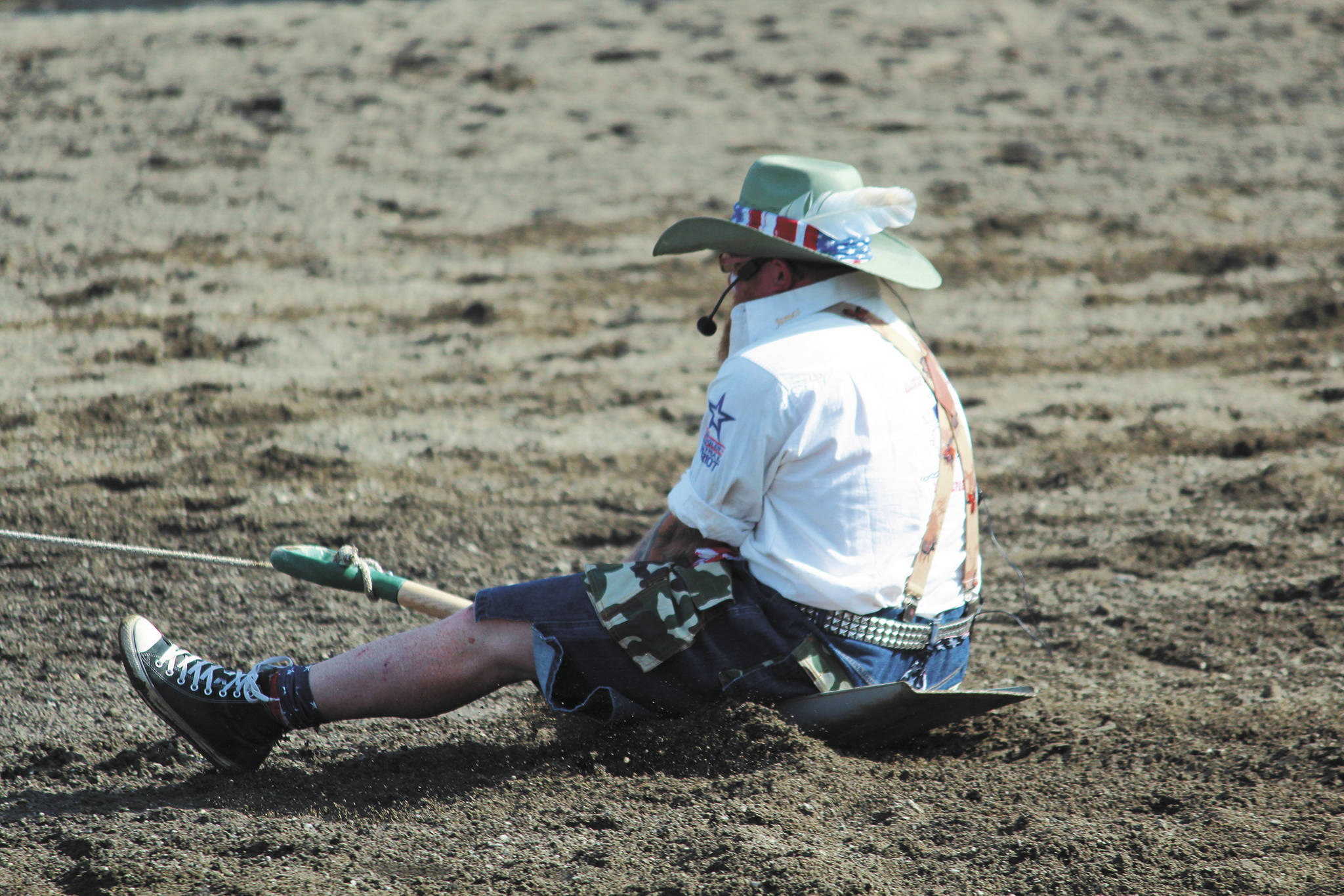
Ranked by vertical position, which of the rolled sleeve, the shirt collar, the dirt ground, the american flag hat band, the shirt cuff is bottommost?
the dirt ground

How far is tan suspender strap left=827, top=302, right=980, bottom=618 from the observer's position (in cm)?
277

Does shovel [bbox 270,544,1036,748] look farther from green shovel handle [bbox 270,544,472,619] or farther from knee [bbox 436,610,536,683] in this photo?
knee [bbox 436,610,536,683]

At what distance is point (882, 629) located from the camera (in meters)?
2.78

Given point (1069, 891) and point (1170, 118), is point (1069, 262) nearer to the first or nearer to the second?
point (1170, 118)

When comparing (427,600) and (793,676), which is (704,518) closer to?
(793,676)

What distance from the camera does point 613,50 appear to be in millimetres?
9547

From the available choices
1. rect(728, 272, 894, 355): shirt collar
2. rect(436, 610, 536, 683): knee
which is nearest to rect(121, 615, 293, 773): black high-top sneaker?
rect(436, 610, 536, 683): knee

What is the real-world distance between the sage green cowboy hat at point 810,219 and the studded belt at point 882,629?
77 centimetres

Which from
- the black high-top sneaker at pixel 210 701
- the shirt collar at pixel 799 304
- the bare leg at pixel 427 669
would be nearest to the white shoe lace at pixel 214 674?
the black high-top sneaker at pixel 210 701

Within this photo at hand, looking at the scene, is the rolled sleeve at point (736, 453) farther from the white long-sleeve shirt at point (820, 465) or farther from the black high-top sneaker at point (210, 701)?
the black high-top sneaker at point (210, 701)

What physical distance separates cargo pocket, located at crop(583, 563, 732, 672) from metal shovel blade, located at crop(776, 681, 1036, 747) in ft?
1.02

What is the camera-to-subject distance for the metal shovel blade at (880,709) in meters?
2.74

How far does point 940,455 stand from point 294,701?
1.55 metres

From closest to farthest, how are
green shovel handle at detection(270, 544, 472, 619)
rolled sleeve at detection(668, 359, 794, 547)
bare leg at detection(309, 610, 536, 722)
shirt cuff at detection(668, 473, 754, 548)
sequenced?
rolled sleeve at detection(668, 359, 794, 547)
shirt cuff at detection(668, 473, 754, 548)
bare leg at detection(309, 610, 536, 722)
green shovel handle at detection(270, 544, 472, 619)
